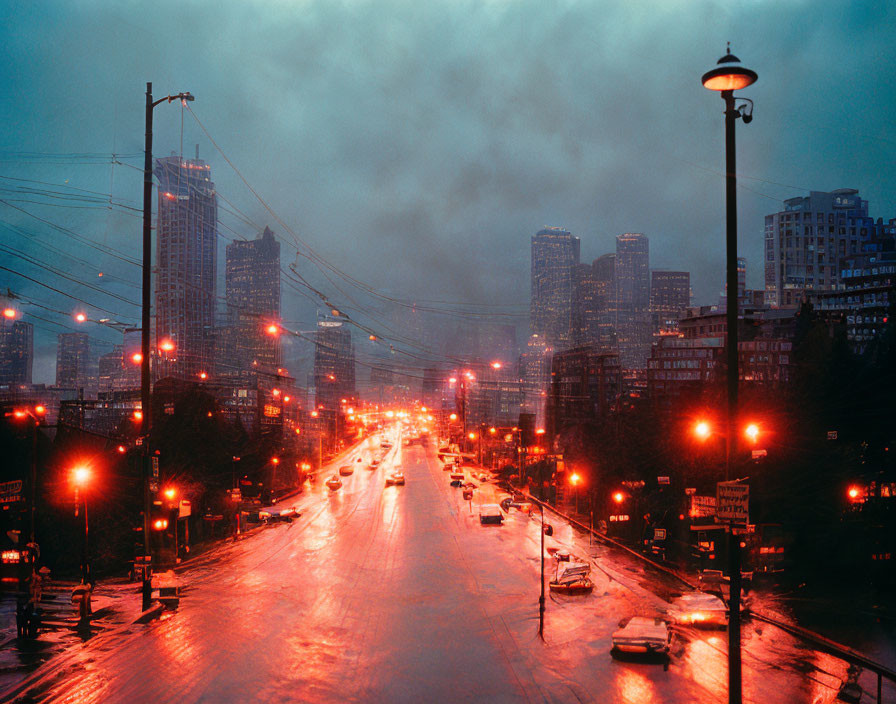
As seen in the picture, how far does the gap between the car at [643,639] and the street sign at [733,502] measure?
1186cm

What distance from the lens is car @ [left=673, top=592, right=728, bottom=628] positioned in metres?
23.9

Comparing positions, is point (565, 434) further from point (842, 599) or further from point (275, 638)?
point (275, 638)

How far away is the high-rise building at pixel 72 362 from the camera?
9400cm

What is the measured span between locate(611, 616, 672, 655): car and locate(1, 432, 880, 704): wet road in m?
0.57

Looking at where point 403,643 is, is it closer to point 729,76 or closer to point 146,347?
point 146,347

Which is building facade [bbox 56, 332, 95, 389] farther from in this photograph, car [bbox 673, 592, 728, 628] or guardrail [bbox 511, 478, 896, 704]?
car [bbox 673, 592, 728, 628]

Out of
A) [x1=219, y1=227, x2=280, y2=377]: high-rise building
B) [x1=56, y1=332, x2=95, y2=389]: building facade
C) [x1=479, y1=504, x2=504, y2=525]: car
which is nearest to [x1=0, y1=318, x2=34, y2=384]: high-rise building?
[x1=56, y1=332, x2=95, y2=389]: building facade

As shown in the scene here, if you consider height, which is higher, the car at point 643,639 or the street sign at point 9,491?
the street sign at point 9,491

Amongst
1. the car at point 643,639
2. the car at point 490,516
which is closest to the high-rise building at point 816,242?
the car at point 490,516

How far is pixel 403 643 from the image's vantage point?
2150cm

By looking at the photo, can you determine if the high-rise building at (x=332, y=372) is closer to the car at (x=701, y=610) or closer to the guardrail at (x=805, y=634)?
the guardrail at (x=805, y=634)

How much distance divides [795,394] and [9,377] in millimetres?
75315

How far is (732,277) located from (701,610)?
65.3 ft

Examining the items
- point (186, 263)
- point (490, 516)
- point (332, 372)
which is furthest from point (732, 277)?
point (332, 372)
